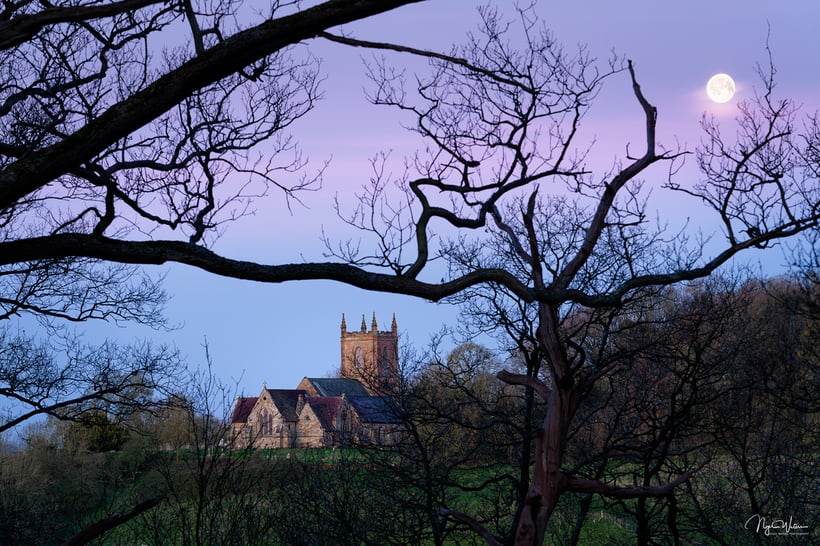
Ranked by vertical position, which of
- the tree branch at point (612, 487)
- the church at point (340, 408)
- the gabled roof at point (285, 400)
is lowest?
the tree branch at point (612, 487)

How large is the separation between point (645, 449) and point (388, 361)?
4.66 metres

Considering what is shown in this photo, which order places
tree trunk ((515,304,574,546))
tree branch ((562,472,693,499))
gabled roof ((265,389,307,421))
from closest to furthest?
tree trunk ((515,304,574,546)) < tree branch ((562,472,693,499)) < gabled roof ((265,389,307,421))

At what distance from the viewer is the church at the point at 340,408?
12641 mm

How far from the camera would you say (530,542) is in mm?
4648

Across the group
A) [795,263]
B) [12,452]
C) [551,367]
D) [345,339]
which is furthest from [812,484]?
[345,339]

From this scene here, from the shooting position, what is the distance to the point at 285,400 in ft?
257

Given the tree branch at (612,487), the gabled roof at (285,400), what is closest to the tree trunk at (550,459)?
the tree branch at (612,487)
